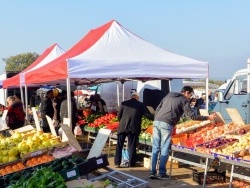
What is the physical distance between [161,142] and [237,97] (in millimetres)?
4439

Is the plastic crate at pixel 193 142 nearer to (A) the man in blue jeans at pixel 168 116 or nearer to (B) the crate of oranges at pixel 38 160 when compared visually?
(A) the man in blue jeans at pixel 168 116

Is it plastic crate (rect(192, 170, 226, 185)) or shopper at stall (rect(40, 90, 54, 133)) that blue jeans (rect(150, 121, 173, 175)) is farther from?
shopper at stall (rect(40, 90, 54, 133))

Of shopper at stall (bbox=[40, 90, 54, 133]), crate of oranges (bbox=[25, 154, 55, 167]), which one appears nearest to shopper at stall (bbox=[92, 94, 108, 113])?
shopper at stall (bbox=[40, 90, 54, 133])

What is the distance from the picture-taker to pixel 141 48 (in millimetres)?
8867

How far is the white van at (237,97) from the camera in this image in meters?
9.78

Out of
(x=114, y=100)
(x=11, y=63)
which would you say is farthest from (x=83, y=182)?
(x=11, y=63)

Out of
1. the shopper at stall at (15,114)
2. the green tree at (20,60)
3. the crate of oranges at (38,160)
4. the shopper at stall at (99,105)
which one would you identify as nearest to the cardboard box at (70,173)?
the crate of oranges at (38,160)

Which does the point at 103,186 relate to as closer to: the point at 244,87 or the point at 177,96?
the point at 177,96

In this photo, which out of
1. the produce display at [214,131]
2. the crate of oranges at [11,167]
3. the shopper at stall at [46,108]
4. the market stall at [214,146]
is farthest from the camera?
the shopper at stall at [46,108]

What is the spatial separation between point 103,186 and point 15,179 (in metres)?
1.08

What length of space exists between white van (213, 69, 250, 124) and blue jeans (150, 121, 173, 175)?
385 centimetres

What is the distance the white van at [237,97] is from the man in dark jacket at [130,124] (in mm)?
3203

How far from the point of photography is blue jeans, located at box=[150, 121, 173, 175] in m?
6.43

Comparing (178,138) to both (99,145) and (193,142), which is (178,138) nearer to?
(193,142)
